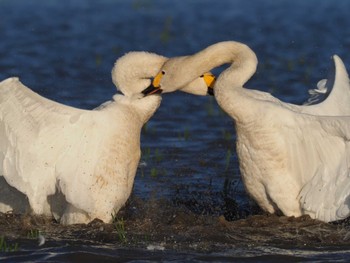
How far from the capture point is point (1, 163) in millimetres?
9523

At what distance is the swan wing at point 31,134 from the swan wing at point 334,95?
2732 mm

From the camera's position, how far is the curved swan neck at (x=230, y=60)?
9.80 m

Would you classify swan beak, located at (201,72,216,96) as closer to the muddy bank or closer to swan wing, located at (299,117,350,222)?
swan wing, located at (299,117,350,222)

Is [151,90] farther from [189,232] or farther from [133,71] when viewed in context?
[189,232]

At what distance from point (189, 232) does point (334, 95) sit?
234 cm

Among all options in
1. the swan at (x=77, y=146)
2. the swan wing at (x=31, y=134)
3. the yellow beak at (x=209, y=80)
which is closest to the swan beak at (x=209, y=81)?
the yellow beak at (x=209, y=80)

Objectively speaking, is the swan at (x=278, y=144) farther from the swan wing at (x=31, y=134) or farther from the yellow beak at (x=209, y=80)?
the swan wing at (x=31, y=134)

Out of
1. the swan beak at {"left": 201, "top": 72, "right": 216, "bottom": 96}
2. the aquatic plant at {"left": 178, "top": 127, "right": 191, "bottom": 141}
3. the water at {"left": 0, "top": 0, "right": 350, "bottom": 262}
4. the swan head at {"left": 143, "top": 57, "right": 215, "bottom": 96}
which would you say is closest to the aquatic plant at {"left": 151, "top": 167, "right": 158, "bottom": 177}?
the water at {"left": 0, "top": 0, "right": 350, "bottom": 262}

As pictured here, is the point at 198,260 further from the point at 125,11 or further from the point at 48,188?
the point at 125,11

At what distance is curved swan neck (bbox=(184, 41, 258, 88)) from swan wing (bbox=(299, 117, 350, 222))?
2.54 ft

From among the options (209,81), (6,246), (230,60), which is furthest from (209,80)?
(6,246)

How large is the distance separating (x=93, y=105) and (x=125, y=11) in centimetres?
1218

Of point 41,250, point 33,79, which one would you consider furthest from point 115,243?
point 33,79

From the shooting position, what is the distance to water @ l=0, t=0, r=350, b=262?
1112 centimetres
